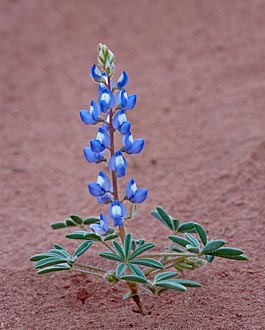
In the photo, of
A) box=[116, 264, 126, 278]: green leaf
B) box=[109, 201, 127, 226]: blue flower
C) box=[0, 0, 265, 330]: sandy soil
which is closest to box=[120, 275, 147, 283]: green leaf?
box=[116, 264, 126, 278]: green leaf

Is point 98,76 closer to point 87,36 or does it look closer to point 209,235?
point 209,235

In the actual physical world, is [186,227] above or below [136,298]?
above

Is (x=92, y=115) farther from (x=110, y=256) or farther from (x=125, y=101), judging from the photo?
(x=110, y=256)

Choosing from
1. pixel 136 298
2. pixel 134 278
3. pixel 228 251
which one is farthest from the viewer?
pixel 136 298

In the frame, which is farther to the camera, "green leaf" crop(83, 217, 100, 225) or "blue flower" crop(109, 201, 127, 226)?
"green leaf" crop(83, 217, 100, 225)

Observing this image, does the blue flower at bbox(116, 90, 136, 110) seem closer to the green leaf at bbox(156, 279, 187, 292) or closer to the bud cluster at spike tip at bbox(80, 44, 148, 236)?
the bud cluster at spike tip at bbox(80, 44, 148, 236)

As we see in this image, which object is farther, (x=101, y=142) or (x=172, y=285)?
(x=101, y=142)

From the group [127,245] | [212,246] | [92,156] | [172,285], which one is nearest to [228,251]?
[212,246]
